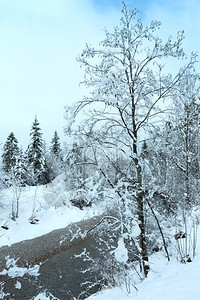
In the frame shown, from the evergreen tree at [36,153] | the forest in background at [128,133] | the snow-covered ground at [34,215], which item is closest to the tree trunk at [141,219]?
the forest in background at [128,133]

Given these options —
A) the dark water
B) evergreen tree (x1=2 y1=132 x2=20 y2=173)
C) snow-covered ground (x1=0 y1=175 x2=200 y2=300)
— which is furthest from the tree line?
the dark water

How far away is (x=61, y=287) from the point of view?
7.83m

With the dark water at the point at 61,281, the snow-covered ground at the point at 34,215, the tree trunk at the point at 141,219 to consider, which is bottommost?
the dark water at the point at 61,281

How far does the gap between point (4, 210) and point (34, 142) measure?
13.6 m

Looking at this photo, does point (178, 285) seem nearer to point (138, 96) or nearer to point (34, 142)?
point (138, 96)

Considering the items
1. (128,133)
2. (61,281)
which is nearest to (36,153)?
(61,281)

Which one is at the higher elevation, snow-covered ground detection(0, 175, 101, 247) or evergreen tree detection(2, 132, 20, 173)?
evergreen tree detection(2, 132, 20, 173)

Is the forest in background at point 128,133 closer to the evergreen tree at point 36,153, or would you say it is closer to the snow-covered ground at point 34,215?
the snow-covered ground at point 34,215

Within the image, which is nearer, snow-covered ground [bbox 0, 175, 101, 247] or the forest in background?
the forest in background

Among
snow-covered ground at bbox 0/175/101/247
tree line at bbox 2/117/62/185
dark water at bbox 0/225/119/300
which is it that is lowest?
dark water at bbox 0/225/119/300

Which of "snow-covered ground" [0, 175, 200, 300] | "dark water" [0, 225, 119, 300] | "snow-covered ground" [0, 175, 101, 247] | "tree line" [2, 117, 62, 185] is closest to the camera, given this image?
"snow-covered ground" [0, 175, 200, 300]

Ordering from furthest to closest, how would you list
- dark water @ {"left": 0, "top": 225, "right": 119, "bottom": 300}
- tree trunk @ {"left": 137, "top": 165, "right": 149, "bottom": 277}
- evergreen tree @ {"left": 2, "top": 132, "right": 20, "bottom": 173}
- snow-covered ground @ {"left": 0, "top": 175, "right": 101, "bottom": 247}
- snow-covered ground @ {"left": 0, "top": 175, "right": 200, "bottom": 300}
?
evergreen tree @ {"left": 2, "top": 132, "right": 20, "bottom": 173} → snow-covered ground @ {"left": 0, "top": 175, "right": 101, "bottom": 247} → dark water @ {"left": 0, "top": 225, "right": 119, "bottom": 300} → tree trunk @ {"left": 137, "top": 165, "right": 149, "bottom": 277} → snow-covered ground @ {"left": 0, "top": 175, "right": 200, "bottom": 300}

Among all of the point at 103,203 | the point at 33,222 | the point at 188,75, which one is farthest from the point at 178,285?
the point at 33,222

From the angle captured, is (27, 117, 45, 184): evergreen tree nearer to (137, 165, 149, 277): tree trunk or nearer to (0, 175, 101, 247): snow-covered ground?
(0, 175, 101, 247): snow-covered ground
